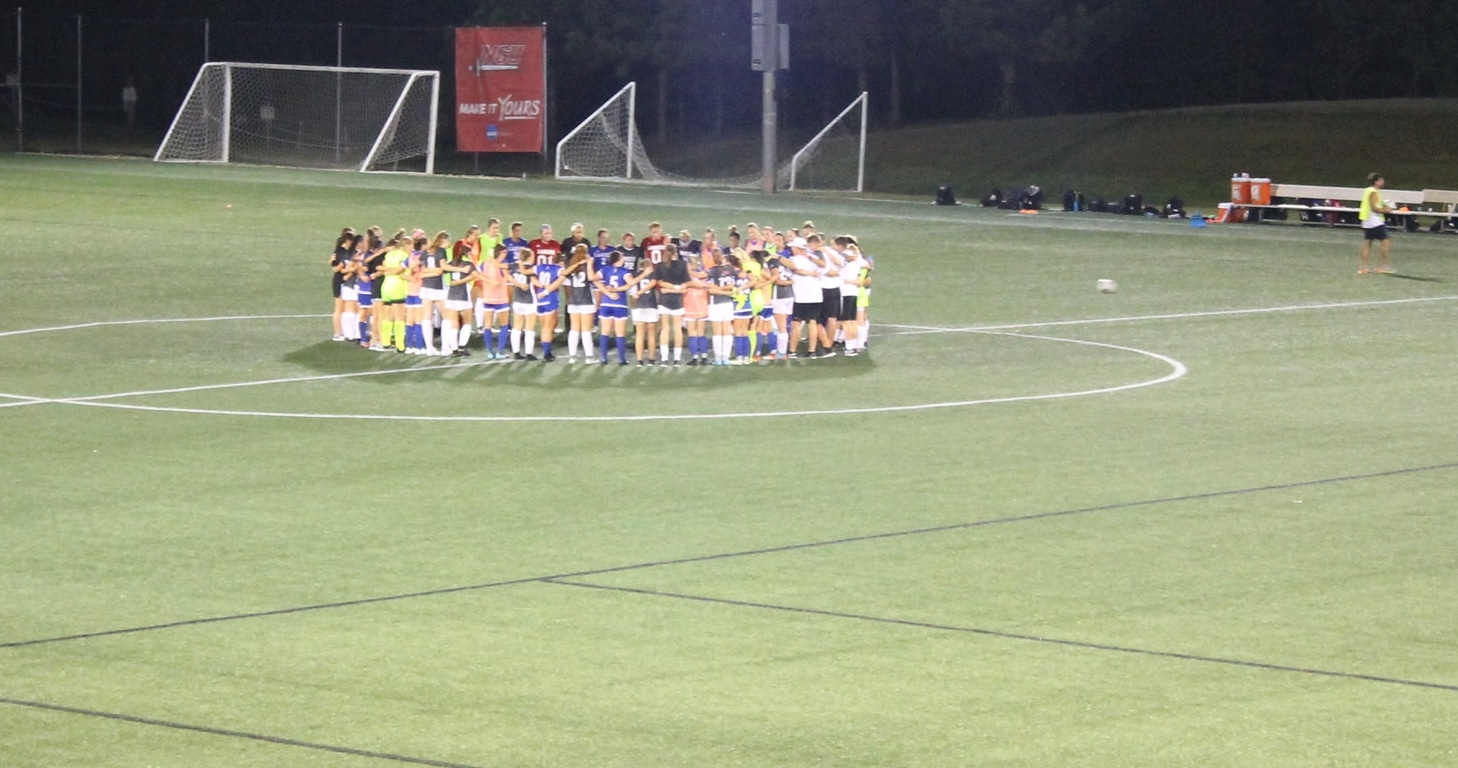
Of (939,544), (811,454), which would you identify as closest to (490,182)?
(811,454)

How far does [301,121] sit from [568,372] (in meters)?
44.8

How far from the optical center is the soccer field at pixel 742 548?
36.9 ft

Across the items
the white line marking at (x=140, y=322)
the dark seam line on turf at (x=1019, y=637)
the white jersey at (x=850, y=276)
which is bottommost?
the dark seam line on turf at (x=1019, y=637)

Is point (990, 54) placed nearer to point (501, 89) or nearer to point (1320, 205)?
point (501, 89)

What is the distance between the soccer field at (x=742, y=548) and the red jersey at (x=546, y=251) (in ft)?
5.84

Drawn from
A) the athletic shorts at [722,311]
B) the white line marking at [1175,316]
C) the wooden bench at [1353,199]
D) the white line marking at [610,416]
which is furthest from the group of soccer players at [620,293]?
the wooden bench at [1353,199]

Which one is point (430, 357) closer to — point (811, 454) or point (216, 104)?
point (811, 454)

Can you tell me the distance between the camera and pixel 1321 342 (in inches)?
1139

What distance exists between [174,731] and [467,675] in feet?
5.83

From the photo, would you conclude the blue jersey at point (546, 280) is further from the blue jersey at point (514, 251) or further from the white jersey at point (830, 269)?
the white jersey at point (830, 269)

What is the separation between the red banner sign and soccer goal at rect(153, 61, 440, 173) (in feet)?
7.18

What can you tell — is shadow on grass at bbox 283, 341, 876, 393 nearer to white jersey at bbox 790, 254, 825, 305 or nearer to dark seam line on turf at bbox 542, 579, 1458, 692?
white jersey at bbox 790, 254, 825, 305

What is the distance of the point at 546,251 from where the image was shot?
88.9ft

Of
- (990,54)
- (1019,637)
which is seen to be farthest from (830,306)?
(990,54)
